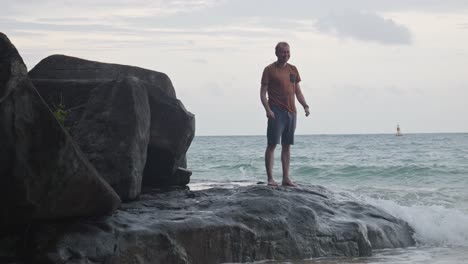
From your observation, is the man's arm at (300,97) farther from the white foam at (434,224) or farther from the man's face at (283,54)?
the white foam at (434,224)

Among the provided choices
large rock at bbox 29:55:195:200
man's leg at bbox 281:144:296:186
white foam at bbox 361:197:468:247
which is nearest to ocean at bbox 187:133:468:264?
white foam at bbox 361:197:468:247

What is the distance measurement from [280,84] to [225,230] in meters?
2.54

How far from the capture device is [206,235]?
19.6 ft

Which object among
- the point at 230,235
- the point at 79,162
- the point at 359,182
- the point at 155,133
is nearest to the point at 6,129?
the point at 79,162

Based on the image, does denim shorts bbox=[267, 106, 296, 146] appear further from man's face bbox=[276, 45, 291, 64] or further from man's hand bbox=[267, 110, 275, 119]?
man's face bbox=[276, 45, 291, 64]

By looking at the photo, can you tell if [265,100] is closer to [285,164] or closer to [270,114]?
[270,114]

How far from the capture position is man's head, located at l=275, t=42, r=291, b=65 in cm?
803

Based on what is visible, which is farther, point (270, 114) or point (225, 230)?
point (270, 114)

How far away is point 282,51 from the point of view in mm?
8055

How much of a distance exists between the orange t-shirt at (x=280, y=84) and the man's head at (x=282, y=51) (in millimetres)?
121

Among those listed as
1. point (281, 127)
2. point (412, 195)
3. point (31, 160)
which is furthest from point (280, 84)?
point (412, 195)

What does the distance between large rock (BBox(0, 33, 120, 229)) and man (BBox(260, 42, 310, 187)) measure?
10.5 feet

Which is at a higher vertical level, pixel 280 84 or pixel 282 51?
pixel 282 51

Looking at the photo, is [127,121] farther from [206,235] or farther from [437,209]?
[437,209]
